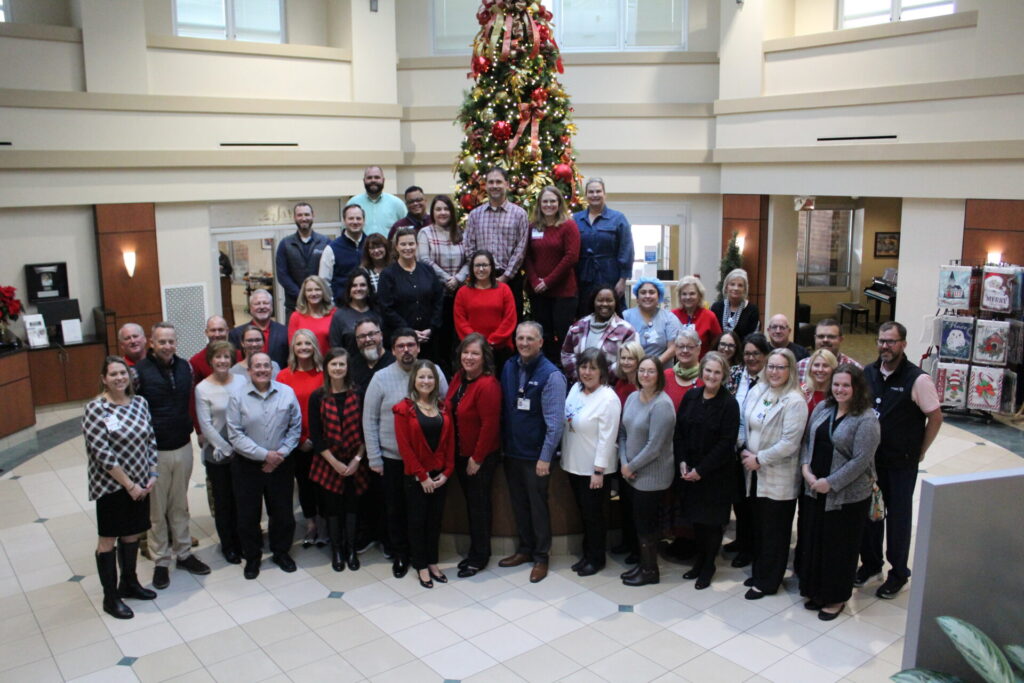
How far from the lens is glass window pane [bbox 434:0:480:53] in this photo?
13.2m

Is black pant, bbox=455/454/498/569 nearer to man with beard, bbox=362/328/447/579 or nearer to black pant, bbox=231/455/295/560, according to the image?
man with beard, bbox=362/328/447/579

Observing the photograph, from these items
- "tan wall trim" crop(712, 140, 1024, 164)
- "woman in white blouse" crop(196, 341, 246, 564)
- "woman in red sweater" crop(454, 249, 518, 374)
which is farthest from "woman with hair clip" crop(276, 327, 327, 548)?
"tan wall trim" crop(712, 140, 1024, 164)

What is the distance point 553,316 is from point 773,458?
257 cm

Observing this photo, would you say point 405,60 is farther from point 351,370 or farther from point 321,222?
point 351,370

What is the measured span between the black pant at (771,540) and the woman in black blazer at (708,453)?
0.23m

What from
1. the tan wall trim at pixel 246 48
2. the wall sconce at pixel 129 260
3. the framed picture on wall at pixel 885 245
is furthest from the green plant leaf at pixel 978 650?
the framed picture on wall at pixel 885 245

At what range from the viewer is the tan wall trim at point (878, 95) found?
9961mm

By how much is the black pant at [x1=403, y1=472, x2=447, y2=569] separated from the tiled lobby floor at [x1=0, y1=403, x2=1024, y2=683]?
21cm

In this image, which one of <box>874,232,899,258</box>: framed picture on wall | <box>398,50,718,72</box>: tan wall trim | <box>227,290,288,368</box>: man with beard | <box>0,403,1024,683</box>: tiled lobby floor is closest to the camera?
<box>0,403,1024,683</box>: tiled lobby floor

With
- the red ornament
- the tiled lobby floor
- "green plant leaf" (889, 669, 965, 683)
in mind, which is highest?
the red ornament

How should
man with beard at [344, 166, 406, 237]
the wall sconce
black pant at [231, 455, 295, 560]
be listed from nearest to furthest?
black pant at [231, 455, 295, 560]
man with beard at [344, 166, 406, 237]
the wall sconce

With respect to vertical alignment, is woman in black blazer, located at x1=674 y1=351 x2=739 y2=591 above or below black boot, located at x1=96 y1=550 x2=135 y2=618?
above

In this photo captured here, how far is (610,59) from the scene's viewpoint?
1308 centimetres

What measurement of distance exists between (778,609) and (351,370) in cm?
334
